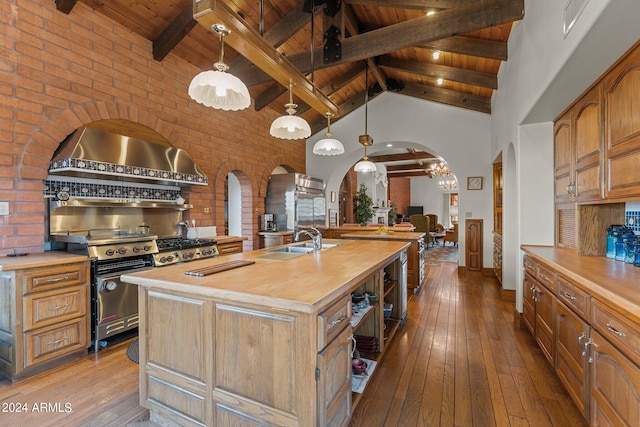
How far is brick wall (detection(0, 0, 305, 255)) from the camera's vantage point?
2.47 metres

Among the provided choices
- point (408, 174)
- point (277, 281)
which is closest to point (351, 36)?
point (277, 281)

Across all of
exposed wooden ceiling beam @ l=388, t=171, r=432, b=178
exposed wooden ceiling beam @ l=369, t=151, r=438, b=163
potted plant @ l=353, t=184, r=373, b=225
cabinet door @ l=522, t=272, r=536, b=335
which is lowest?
cabinet door @ l=522, t=272, r=536, b=335

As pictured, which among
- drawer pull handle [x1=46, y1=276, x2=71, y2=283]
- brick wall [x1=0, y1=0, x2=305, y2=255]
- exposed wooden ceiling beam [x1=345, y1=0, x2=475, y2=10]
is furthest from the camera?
exposed wooden ceiling beam [x1=345, y1=0, x2=475, y2=10]

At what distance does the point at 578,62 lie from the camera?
1.94 m

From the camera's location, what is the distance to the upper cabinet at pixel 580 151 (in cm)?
218

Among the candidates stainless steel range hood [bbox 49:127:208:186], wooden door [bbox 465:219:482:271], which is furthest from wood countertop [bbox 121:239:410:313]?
wooden door [bbox 465:219:482:271]

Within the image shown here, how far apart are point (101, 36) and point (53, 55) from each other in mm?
566

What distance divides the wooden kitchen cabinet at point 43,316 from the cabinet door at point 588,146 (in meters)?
3.98

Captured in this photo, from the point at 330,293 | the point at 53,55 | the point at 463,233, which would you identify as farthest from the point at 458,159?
the point at 53,55

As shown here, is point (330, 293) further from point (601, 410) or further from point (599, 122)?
point (599, 122)

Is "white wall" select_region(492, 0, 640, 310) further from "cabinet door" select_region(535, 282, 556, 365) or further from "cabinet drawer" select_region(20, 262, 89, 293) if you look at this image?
"cabinet drawer" select_region(20, 262, 89, 293)

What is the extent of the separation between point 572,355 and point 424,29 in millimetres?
3427

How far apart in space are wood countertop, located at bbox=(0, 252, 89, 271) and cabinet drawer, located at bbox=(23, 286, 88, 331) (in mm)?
227

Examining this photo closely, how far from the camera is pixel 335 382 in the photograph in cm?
148
